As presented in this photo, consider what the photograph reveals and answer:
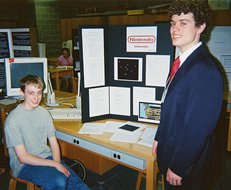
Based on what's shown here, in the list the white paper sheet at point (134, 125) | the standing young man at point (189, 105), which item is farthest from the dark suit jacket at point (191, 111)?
the white paper sheet at point (134, 125)

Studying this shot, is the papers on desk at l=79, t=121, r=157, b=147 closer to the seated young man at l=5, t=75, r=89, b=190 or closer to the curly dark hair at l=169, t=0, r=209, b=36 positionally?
the seated young man at l=5, t=75, r=89, b=190

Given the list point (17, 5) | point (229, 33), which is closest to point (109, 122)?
point (229, 33)

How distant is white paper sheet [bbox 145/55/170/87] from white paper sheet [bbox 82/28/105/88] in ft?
1.16

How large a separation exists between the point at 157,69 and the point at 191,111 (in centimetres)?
75

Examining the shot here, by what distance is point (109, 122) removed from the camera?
2.00 metres

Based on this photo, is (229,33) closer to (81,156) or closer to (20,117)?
(81,156)

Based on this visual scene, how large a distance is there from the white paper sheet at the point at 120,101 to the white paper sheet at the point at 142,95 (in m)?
0.05

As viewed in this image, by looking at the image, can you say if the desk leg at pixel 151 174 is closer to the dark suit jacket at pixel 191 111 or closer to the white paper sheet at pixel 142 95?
the dark suit jacket at pixel 191 111

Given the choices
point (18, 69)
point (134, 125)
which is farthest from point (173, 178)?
point (18, 69)

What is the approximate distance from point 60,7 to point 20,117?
6.81 m

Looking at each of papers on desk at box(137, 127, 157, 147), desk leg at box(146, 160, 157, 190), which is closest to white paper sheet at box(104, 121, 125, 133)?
papers on desk at box(137, 127, 157, 147)

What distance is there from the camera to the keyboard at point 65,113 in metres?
2.10

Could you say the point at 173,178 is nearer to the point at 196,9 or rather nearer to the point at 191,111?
the point at 191,111

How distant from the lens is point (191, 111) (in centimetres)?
117
